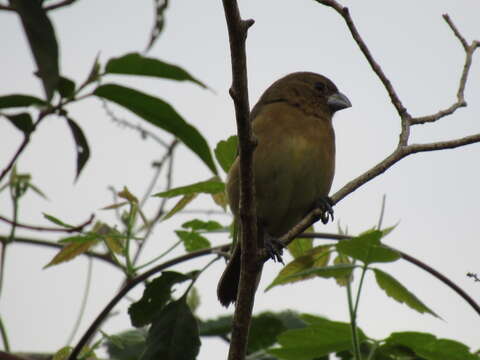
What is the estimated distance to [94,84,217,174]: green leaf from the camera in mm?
1729

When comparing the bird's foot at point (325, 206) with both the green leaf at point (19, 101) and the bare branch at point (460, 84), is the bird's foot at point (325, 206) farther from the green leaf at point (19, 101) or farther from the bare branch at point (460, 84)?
the green leaf at point (19, 101)

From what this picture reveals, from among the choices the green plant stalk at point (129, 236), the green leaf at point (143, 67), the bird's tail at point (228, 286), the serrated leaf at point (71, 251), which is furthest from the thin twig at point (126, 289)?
the bird's tail at point (228, 286)

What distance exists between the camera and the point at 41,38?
1127mm

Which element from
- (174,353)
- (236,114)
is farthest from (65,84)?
(174,353)

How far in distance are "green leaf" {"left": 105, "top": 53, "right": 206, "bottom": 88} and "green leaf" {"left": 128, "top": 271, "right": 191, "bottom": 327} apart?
4.87 ft

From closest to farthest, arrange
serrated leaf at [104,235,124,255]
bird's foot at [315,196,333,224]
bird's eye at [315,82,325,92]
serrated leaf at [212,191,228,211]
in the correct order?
serrated leaf at [104,235,124,255] < serrated leaf at [212,191,228,211] < bird's foot at [315,196,333,224] < bird's eye at [315,82,325,92]

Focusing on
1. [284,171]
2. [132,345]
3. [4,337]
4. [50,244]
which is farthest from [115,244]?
[284,171]

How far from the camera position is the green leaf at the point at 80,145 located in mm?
1707

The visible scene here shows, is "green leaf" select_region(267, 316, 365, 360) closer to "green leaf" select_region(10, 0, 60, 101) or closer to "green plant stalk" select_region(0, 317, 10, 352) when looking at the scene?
"green plant stalk" select_region(0, 317, 10, 352)

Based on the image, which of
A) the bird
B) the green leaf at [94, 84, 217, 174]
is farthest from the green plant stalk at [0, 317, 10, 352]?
the bird

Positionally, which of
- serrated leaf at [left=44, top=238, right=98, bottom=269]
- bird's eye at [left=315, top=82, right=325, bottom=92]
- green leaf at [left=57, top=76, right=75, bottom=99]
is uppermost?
bird's eye at [left=315, top=82, right=325, bottom=92]

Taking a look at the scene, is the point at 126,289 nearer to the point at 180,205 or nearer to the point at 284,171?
the point at 180,205

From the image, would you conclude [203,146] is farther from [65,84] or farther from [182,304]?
[182,304]

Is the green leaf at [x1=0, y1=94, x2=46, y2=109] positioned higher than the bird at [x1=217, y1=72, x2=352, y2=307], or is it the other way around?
the bird at [x1=217, y1=72, x2=352, y2=307]
